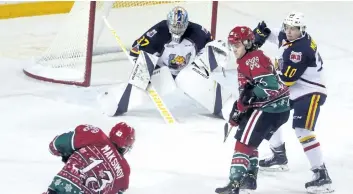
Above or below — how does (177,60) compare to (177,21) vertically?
below

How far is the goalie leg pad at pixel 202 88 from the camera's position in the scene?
544 cm

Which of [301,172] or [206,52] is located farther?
[206,52]

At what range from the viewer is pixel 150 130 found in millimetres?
5301

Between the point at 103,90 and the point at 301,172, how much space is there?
1720mm

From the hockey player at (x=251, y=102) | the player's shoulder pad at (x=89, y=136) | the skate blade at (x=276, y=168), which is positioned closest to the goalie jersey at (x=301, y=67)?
the hockey player at (x=251, y=102)

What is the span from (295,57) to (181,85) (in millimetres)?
1220

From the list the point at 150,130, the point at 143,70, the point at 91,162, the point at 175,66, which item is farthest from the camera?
the point at 175,66

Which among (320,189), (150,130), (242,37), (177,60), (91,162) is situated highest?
(242,37)

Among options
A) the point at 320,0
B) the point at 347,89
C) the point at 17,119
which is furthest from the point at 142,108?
the point at 320,0

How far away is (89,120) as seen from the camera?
17.9 feet

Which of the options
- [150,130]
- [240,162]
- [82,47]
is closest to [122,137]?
[240,162]

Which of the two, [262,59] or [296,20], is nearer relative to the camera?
[262,59]

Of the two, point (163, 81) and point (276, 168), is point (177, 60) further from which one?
point (276, 168)

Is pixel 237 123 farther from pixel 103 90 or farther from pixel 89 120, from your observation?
pixel 103 90
